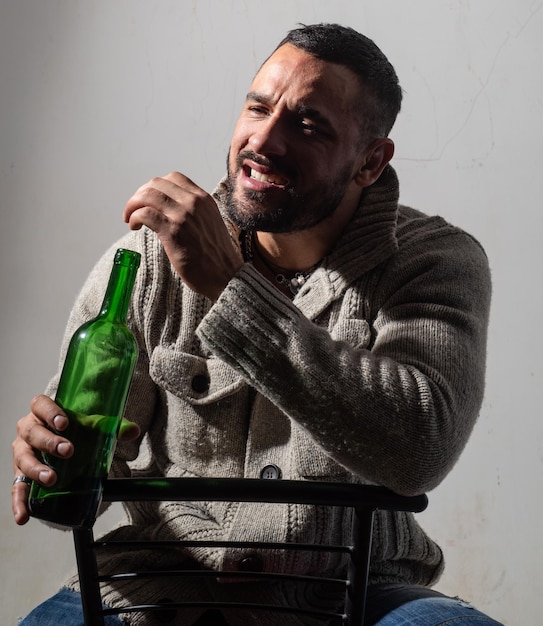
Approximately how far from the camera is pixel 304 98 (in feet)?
4.08

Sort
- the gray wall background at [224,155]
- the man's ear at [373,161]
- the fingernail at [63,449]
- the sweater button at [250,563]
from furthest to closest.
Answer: the gray wall background at [224,155]
the man's ear at [373,161]
the sweater button at [250,563]
the fingernail at [63,449]

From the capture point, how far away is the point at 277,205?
1.23m

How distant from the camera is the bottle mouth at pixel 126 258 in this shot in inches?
34.9

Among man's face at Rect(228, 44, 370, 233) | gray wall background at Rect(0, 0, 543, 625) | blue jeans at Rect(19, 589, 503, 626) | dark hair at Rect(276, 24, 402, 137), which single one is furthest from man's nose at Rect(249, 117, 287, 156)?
gray wall background at Rect(0, 0, 543, 625)

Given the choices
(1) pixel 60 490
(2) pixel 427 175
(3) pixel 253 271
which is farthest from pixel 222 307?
(2) pixel 427 175

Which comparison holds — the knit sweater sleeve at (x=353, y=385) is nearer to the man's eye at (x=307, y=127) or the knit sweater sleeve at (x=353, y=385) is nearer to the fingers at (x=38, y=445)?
the fingers at (x=38, y=445)

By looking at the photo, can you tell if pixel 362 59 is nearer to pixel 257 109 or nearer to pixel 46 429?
A: pixel 257 109

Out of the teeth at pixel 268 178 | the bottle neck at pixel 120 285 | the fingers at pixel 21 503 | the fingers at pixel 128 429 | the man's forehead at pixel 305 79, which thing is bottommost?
the fingers at pixel 21 503

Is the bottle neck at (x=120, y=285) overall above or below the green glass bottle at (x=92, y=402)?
above

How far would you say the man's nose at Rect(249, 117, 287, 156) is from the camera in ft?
3.97

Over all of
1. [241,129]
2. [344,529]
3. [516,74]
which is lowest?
[344,529]

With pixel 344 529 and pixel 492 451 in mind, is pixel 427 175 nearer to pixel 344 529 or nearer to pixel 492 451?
pixel 492 451

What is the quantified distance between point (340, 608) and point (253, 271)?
19.0 inches

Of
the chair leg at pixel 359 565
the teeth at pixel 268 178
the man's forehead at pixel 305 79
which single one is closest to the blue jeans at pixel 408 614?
the chair leg at pixel 359 565
